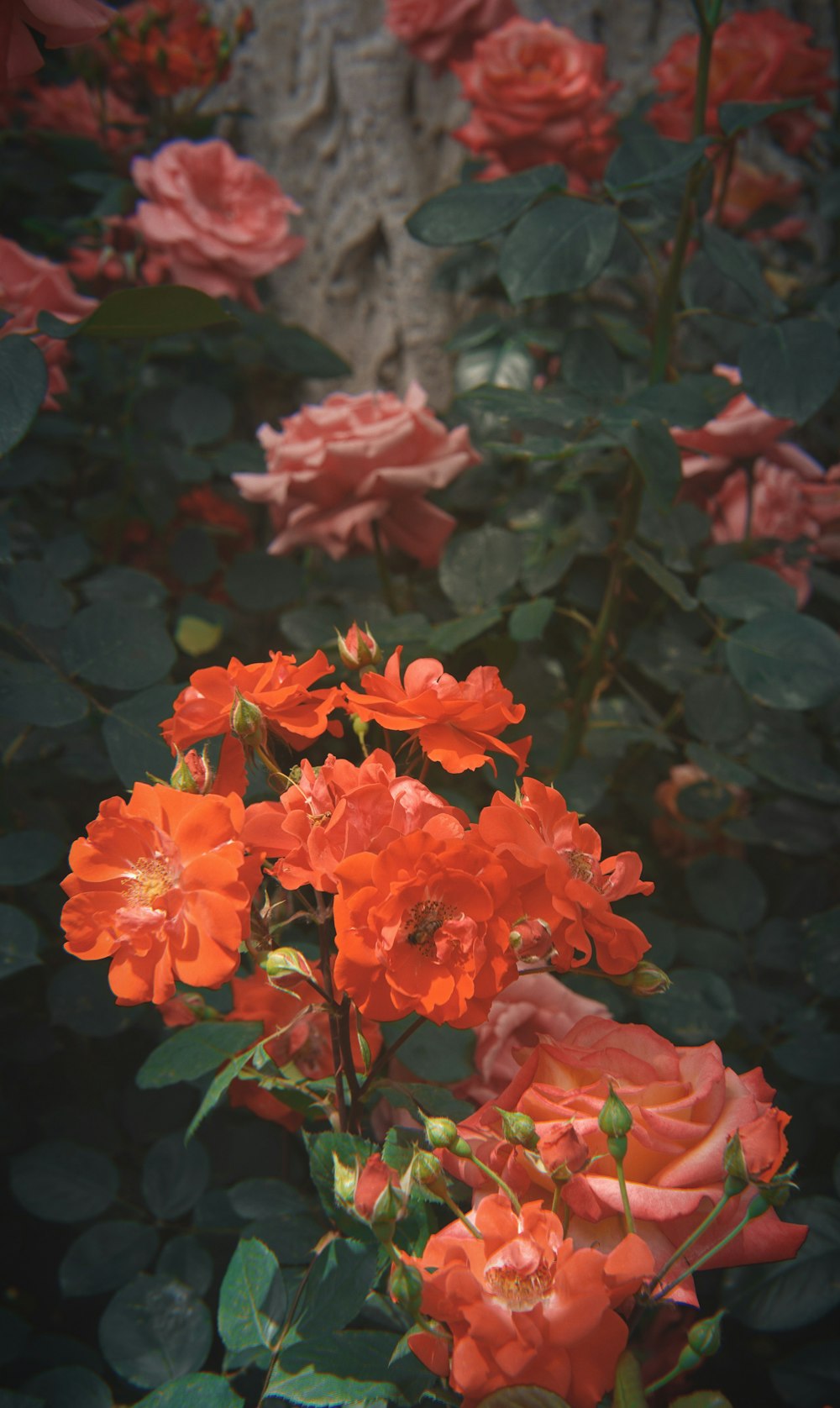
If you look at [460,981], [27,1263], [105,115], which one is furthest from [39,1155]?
[105,115]

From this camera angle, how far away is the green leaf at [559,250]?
0.78 meters

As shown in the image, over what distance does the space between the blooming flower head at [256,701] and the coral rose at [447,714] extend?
3cm

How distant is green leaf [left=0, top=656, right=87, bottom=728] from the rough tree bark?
3.08ft

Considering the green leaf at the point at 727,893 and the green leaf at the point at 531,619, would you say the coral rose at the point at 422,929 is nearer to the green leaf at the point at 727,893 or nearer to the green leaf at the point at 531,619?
the green leaf at the point at 531,619

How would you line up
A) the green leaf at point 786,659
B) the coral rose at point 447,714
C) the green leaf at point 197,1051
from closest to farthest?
1. the coral rose at point 447,714
2. the green leaf at point 197,1051
3. the green leaf at point 786,659

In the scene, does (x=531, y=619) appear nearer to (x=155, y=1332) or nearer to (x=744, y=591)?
(x=744, y=591)

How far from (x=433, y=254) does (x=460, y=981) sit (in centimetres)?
132

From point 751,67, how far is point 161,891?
130 cm

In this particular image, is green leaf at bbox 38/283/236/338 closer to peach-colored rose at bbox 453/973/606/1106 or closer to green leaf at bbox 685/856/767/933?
peach-colored rose at bbox 453/973/606/1106

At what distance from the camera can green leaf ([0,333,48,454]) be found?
0.62m

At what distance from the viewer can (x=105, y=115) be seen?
1.41 m

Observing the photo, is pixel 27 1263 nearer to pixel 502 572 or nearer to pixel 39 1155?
pixel 39 1155

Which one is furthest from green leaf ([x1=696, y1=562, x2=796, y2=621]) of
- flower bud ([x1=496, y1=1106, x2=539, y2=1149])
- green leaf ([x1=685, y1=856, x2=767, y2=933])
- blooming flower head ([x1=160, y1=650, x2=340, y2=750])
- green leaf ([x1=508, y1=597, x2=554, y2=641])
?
flower bud ([x1=496, y1=1106, x2=539, y2=1149])

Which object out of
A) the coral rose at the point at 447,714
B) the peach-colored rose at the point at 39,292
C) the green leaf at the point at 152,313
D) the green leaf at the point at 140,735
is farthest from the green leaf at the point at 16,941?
the peach-colored rose at the point at 39,292
